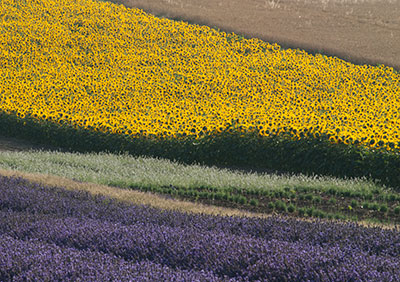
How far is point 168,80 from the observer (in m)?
18.3

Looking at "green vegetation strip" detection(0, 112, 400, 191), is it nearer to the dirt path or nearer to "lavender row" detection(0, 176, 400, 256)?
"lavender row" detection(0, 176, 400, 256)

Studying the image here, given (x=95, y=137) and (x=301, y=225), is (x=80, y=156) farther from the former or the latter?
(x=301, y=225)

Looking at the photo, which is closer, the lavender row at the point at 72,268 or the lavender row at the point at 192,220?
the lavender row at the point at 72,268

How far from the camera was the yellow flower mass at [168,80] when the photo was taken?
13281 millimetres

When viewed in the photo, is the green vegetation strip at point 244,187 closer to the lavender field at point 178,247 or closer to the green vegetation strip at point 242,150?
the green vegetation strip at point 242,150

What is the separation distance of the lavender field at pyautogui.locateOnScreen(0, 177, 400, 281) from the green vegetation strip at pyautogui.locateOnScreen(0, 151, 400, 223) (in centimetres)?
238

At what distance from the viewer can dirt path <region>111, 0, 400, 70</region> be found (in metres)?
22.4

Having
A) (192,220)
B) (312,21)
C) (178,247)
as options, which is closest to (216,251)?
(178,247)

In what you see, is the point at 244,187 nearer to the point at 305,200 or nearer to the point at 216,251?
the point at 305,200

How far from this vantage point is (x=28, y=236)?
5.64 m

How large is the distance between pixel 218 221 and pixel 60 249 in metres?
1.90

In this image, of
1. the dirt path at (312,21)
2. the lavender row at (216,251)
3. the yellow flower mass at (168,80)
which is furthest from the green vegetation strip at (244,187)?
the dirt path at (312,21)

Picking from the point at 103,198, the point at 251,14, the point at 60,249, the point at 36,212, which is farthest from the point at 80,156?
the point at 251,14

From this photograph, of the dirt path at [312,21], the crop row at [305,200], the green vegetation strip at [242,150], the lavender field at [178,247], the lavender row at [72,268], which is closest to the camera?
the lavender row at [72,268]
